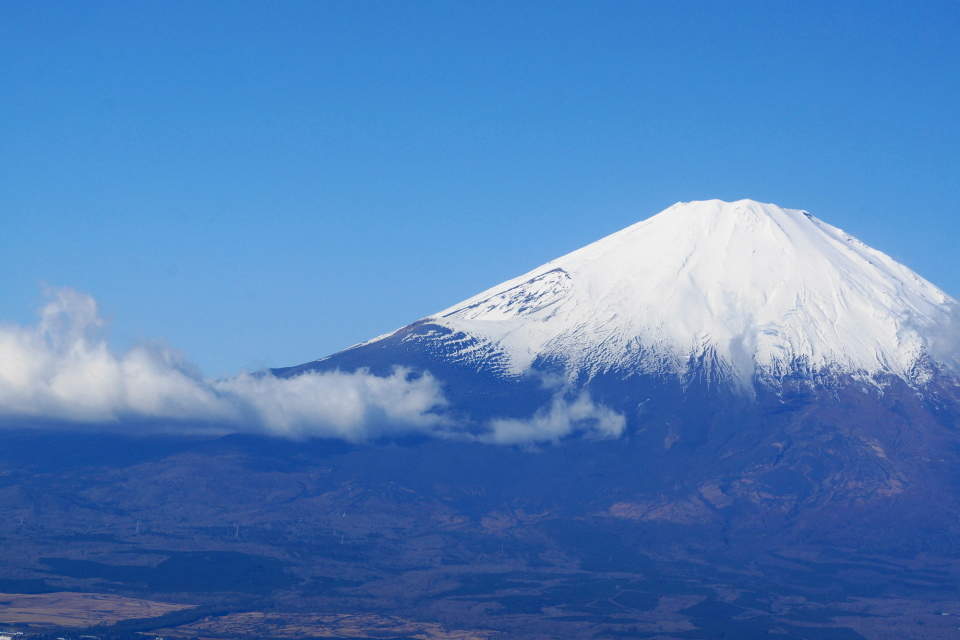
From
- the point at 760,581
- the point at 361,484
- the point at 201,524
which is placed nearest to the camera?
the point at 760,581

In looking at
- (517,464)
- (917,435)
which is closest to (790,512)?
(917,435)

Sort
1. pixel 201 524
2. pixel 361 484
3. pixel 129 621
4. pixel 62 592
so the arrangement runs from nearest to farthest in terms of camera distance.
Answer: pixel 129 621 < pixel 62 592 < pixel 201 524 < pixel 361 484

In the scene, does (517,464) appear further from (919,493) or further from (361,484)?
(919,493)

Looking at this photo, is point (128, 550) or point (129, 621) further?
point (128, 550)

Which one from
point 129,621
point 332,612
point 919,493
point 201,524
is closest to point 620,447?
point 919,493

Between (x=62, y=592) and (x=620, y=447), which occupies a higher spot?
(x=620, y=447)

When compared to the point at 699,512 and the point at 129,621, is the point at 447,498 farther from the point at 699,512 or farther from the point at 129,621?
the point at 129,621
